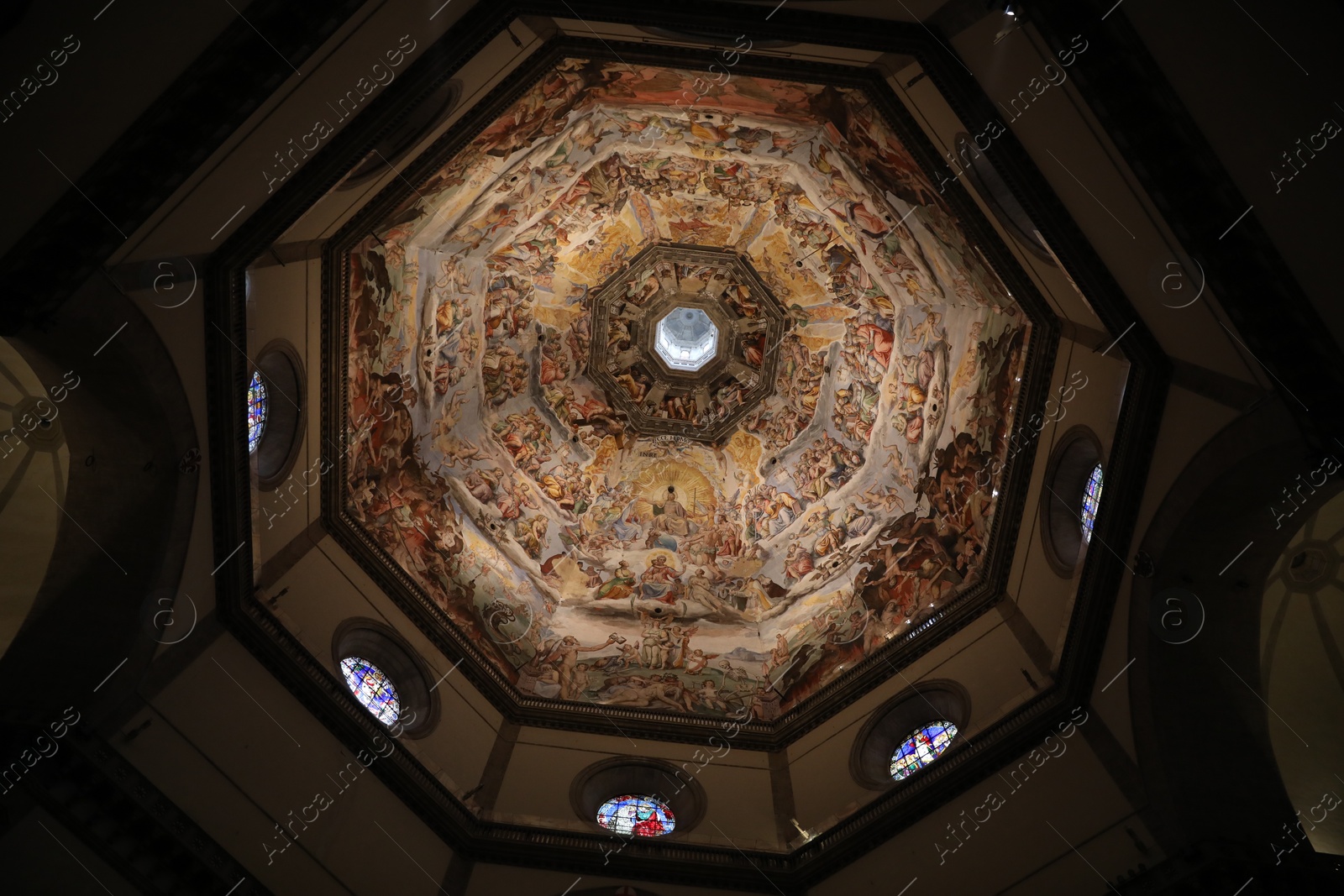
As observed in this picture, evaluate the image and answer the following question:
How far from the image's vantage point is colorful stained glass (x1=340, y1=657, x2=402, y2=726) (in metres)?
16.0

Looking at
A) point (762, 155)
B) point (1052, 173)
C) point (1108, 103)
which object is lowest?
point (1108, 103)

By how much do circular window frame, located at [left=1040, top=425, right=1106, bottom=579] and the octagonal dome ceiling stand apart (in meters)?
1.52

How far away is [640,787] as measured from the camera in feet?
55.2

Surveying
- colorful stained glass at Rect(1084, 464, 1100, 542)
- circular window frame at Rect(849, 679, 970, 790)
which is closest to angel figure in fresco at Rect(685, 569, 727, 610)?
circular window frame at Rect(849, 679, 970, 790)

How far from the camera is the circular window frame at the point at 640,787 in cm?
1612

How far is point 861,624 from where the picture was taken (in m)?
18.7

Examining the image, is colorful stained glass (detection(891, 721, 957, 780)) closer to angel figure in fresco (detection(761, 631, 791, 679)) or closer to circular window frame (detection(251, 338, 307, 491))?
angel figure in fresco (detection(761, 631, 791, 679))

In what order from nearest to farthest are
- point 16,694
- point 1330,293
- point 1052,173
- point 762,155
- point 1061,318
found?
1. point 1330,293
2. point 16,694
3. point 1052,173
4. point 1061,318
5. point 762,155

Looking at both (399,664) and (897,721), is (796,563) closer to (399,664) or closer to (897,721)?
(897,721)

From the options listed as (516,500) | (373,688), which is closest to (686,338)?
(516,500)

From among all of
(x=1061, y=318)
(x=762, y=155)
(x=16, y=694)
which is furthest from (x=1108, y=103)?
(x=16, y=694)

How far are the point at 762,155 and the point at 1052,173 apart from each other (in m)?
7.24

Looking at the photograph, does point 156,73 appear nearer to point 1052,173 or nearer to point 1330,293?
point 1052,173

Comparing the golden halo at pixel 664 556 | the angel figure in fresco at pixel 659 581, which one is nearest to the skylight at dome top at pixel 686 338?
the golden halo at pixel 664 556
